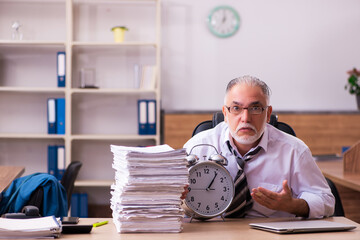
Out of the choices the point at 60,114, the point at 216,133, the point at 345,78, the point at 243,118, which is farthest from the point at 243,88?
the point at 345,78

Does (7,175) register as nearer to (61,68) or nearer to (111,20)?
(61,68)

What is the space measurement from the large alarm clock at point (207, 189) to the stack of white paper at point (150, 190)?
20 cm

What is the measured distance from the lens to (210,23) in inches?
204

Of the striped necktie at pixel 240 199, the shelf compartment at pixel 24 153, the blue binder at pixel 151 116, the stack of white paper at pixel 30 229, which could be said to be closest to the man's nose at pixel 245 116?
the striped necktie at pixel 240 199

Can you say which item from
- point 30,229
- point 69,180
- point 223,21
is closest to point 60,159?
point 69,180

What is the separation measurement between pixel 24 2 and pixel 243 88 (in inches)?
143

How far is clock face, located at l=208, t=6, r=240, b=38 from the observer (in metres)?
5.19

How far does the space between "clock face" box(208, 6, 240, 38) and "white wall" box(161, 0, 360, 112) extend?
6cm

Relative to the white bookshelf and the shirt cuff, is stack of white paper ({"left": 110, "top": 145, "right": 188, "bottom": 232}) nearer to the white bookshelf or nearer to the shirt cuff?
the shirt cuff

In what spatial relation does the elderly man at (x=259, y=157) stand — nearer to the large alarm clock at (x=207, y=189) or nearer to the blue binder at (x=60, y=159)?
the large alarm clock at (x=207, y=189)

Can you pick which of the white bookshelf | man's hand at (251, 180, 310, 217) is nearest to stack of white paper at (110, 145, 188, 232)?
man's hand at (251, 180, 310, 217)

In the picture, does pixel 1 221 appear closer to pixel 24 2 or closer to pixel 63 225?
pixel 63 225

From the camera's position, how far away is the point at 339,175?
322 centimetres

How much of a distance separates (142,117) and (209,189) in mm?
2991
